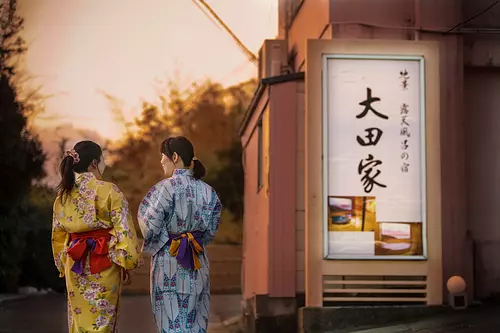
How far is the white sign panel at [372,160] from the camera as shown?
26.5 feet

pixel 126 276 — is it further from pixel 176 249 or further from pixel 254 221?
pixel 254 221

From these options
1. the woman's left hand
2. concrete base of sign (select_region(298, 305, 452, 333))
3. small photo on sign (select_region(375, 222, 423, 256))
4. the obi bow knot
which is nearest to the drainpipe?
small photo on sign (select_region(375, 222, 423, 256))

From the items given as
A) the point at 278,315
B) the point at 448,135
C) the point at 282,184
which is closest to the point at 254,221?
the point at 282,184

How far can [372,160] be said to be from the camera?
8.12 meters

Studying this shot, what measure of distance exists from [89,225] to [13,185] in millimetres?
13989

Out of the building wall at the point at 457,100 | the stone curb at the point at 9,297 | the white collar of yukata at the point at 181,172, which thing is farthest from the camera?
the stone curb at the point at 9,297

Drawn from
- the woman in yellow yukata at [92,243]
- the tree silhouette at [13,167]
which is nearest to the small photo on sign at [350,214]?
the woman in yellow yukata at [92,243]

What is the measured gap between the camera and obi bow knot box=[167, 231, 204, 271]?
6.01 metres

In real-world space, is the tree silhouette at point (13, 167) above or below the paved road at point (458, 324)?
above

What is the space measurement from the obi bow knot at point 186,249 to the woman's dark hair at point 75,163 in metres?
0.79

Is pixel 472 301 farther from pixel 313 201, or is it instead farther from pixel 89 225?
pixel 89 225

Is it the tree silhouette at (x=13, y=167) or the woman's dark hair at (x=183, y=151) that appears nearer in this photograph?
the woman's dark hair at (x=183, y=151)

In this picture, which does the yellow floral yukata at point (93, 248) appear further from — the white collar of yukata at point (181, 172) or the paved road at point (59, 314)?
the paved road at point (59, 314)

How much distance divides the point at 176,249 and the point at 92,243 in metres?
0.60
